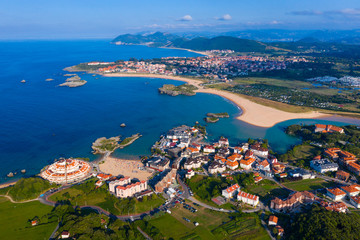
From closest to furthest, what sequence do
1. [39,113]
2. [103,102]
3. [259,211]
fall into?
[259,211] < [39,113] < [103,102]

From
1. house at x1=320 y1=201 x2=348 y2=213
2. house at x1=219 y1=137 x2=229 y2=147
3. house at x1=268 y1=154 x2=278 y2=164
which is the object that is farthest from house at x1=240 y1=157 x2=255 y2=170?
house at x1=320 y1=201 x2=348 y2=213

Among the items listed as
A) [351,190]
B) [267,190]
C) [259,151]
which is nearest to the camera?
[351,190]

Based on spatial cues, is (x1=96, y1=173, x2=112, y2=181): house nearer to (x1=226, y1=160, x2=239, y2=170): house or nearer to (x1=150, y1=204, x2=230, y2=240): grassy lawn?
(x1=150, y1=204, x2=230, y2=240): grassy lawn

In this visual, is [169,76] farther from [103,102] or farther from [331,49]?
[331,49]

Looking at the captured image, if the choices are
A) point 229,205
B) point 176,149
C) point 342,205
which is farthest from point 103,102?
point 342,205

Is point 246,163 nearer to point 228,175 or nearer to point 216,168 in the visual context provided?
point 228,175

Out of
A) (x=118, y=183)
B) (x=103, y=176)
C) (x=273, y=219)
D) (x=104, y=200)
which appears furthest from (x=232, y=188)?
(x=103, y=176)

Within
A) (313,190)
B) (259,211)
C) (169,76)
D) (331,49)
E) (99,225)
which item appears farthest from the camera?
(331,49)
